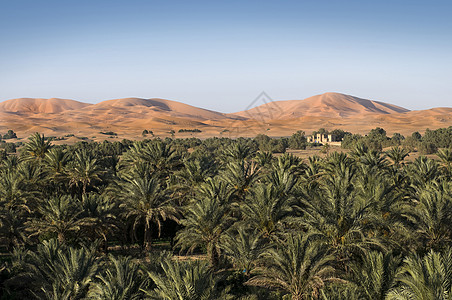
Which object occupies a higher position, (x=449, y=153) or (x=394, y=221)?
(x=449, y=153)

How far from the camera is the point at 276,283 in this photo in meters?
14.2

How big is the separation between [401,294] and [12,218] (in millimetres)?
20824

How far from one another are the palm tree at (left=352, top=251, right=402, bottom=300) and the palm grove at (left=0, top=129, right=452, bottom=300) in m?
0.04

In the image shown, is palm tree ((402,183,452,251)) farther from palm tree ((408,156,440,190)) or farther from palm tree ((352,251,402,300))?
palm tree ((408,156,440,190))

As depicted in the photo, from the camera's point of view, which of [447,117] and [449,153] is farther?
[447,117]

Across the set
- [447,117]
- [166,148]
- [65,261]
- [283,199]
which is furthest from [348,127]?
[65,261]

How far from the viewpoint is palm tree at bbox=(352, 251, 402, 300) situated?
1284cm

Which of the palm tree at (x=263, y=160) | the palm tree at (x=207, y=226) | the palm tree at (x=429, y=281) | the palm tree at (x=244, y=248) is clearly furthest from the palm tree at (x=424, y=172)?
the palm tree at (x=429, y=281)

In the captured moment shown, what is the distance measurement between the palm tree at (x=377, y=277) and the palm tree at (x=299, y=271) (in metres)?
1.17

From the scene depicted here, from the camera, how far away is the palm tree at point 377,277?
42.1 feet

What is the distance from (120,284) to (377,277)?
362 inches

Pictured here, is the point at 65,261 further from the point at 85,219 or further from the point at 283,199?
the point at 283,199

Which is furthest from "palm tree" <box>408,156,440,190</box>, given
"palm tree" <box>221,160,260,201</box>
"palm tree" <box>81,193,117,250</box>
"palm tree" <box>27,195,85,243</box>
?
"palm tree" <box>27,195,85,243</box>

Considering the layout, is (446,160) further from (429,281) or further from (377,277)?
(429,281)
